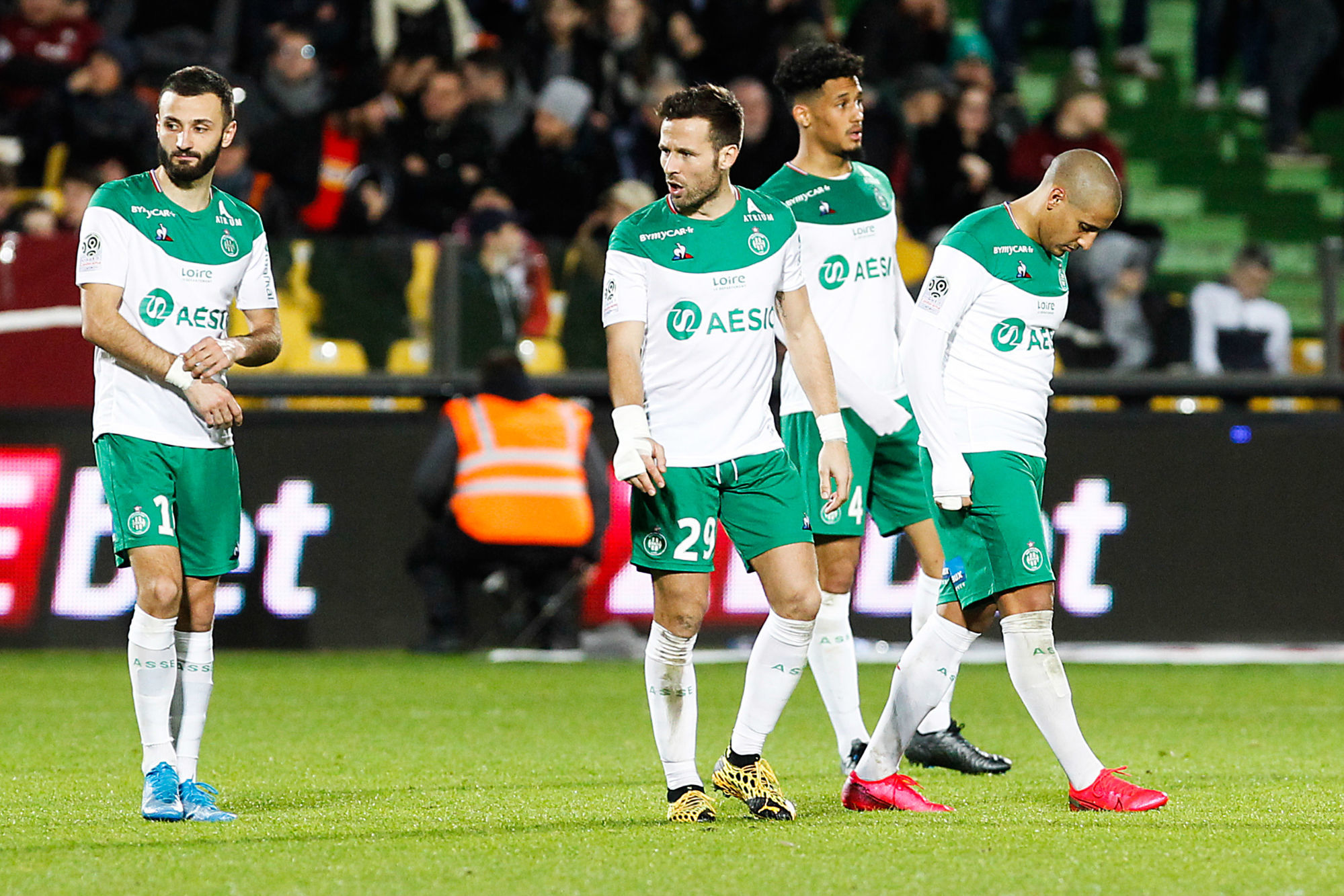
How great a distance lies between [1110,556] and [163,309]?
24.4 ft

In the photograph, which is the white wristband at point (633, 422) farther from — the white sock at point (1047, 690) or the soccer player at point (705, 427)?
the white sock at point (1047, 690)

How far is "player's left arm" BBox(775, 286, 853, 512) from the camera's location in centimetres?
610

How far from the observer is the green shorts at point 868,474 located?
734 cm

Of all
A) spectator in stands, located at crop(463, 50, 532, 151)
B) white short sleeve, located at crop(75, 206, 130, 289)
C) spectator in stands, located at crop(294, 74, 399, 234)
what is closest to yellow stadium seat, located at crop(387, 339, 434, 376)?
spectator in stands, located at crop(294, 74, 399, 234)

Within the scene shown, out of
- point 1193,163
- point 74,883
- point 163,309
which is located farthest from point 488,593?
point 1193,163

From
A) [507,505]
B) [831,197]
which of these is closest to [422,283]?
[507,505]

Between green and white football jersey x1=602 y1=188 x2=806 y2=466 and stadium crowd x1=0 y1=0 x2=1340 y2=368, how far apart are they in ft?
20.5

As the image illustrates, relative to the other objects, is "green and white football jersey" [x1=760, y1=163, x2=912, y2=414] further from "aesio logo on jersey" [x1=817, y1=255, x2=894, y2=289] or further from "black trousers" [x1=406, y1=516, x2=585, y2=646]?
"black trousers" [x1=406, y1=516, x2=585, y2=646]

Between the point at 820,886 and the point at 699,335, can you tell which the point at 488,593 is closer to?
the point at 699,335

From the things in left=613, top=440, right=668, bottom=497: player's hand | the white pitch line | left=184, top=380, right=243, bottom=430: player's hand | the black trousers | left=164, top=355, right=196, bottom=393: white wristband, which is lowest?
the white pitch line

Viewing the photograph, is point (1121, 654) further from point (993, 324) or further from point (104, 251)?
point (104, 251)

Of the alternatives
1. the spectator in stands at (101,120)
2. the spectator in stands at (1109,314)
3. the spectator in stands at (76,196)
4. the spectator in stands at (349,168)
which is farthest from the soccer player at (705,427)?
the spectator in stands at (101,120)

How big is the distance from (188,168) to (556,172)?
8.54 metres

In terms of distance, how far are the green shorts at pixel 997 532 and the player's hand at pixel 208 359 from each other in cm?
220
